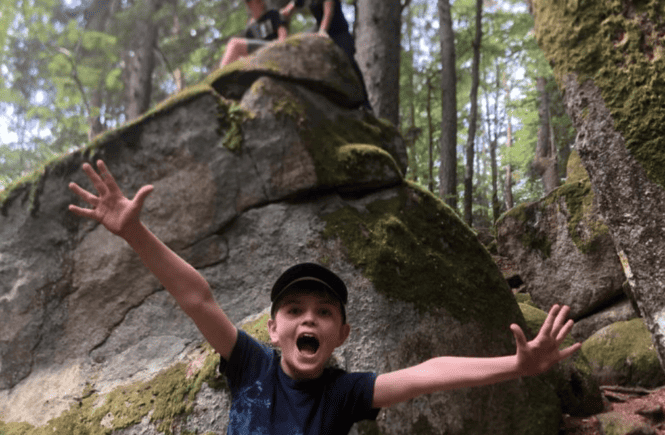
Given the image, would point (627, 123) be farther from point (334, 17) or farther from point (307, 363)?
point (334, 17)

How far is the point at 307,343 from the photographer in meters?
1.66

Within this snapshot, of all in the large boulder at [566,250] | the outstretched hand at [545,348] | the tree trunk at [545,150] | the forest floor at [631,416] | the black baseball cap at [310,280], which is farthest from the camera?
A: the tree trunk at [545,150]

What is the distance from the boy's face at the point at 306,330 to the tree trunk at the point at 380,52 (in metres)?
6.54

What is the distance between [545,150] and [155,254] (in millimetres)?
22362

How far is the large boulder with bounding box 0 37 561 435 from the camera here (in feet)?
11.1

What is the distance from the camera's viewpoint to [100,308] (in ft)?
13.1

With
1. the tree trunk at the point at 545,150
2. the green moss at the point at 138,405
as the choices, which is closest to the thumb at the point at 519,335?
the green moss at the point at 138,405

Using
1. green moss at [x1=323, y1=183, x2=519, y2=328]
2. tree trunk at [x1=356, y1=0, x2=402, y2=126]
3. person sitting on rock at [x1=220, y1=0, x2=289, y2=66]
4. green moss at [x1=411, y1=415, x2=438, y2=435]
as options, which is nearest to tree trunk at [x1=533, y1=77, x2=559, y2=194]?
tree trunk at [x1=356, y1=0, x2=402, y2=126]

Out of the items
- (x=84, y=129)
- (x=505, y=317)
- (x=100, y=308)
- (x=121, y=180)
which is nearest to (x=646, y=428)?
(x=505, y=317)

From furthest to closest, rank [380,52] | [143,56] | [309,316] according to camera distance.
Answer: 1. [143,56]
2. [380,52]
3. [309,316]

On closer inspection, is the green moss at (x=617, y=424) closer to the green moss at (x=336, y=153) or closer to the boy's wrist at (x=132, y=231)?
the green moss at (x=336, y=153)

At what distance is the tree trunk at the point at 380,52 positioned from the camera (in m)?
7.98

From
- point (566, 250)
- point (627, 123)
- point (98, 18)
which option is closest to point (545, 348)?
point (627, 123)

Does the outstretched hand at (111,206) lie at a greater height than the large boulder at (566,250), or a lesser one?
lesser
